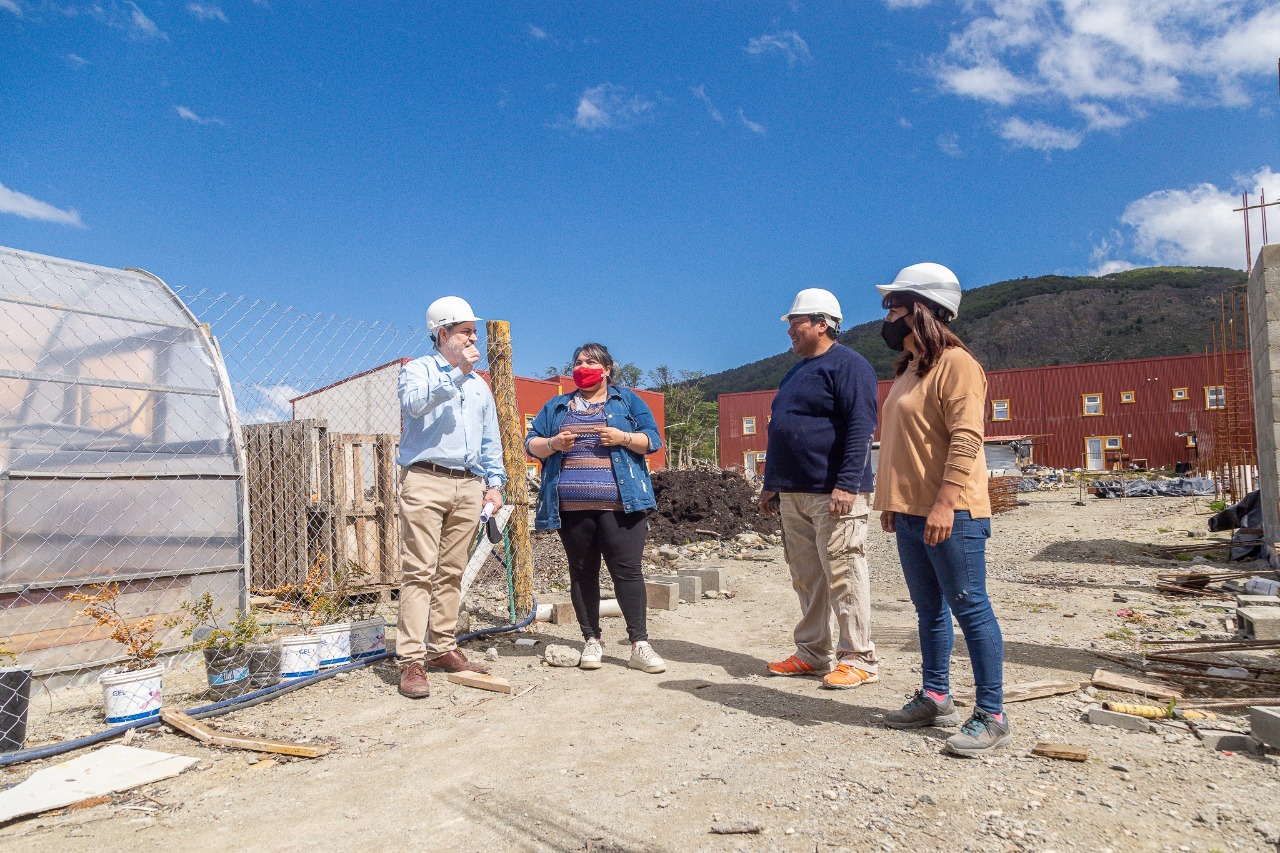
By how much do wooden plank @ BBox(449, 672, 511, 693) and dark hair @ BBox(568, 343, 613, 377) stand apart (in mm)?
1922

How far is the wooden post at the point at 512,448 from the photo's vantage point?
6.14 m

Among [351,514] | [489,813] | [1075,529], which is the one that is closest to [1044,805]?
[489,813]

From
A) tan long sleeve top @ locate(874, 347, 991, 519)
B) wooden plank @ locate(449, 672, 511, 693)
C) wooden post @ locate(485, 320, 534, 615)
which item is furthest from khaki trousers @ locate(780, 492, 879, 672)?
wooden post @ locate(485, 320, 534, 615)

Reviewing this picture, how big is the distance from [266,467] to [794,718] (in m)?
6.96

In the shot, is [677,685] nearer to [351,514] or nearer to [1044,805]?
[1044,805]

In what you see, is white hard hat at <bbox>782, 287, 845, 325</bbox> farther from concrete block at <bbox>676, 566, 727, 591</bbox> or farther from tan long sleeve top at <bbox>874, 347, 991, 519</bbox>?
concrete block at <bbox>676, 566, 727, 591</bbox>

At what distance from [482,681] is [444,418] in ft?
4.93

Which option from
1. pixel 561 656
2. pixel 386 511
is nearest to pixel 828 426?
pixel 561 656

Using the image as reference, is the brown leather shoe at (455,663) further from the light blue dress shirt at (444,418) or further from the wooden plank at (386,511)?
the wooden plank at (386,511)

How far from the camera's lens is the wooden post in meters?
6.14

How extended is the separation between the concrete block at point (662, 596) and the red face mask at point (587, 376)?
270 cm

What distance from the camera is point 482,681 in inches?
178

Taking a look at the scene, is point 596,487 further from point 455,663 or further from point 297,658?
point 297,658

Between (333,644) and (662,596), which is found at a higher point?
(333,644)
